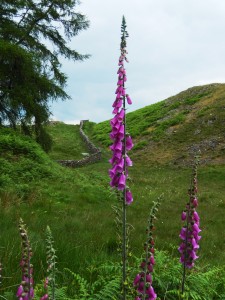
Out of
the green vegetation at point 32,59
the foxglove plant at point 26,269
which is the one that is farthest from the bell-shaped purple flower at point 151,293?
the green vegetation at point 32,59

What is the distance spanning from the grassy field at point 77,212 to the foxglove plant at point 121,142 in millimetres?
1743

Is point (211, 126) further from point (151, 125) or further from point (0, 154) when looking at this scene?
point (0, 154)

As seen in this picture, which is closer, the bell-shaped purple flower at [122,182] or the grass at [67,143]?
the bell-shaped purple flower at [122,182]

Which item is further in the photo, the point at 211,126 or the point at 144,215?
the point at 211,126

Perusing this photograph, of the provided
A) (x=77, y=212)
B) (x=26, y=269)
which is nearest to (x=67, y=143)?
(x=77, y=212)

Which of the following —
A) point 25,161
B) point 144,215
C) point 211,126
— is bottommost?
point 144,215

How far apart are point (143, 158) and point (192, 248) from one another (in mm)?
28087

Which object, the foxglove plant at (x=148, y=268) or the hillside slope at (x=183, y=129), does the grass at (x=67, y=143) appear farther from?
the foxglove plant at (x=148, y=268)

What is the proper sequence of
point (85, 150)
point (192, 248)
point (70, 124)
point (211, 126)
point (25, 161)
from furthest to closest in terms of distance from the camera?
1. point (70, 124)
2. point (85, 150)
3. point (211, 126)
4. point (25, 161)
5. point (192, 248)

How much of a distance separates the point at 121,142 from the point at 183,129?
3387cm

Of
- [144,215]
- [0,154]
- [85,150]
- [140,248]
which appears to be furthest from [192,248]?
[85,150]

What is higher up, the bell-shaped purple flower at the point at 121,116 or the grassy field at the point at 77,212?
the bell-shaped purple flower at the point at 121,116

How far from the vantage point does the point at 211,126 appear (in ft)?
112

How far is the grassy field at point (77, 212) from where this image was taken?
5676 millimetres
